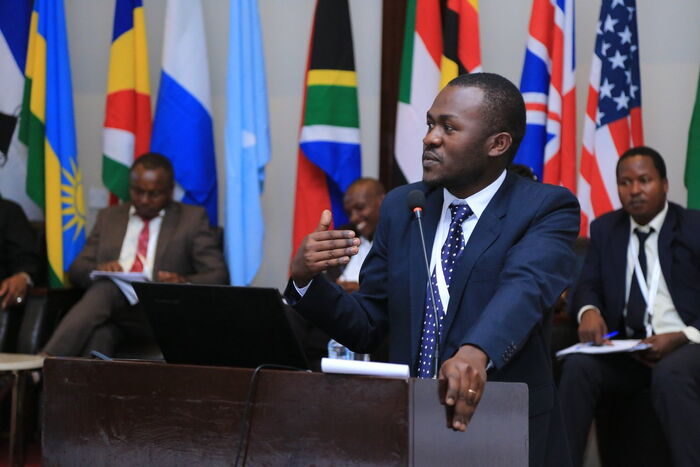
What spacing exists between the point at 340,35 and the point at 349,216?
118cm

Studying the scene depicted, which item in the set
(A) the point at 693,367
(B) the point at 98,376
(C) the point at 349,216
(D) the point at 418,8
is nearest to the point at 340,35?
(D) the point at 418,8

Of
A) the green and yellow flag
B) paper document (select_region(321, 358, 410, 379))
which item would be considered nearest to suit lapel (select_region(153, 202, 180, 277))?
the green and yellow flag

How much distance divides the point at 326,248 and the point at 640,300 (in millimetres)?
2790

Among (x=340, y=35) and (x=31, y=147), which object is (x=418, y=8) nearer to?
(x=340, y=35)

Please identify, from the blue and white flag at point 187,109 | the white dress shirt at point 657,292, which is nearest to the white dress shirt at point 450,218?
the white dress shirt at point 657,292

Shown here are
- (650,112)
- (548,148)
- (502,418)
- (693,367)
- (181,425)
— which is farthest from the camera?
(650,112)

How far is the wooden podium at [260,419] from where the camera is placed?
1.67 metres

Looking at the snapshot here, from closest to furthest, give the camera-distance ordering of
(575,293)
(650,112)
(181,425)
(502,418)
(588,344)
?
(502,418), (181,425), (588,344), (575,293), (650,112)

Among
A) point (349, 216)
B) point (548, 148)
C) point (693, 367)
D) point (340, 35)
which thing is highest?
point (340, 35)

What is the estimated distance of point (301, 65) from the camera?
6.29 meters

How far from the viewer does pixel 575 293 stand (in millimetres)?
4535

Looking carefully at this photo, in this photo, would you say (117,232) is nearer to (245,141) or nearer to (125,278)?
(125,278)

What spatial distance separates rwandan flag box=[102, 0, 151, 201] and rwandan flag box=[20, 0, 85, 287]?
0.24 meters

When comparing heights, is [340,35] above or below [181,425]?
above
